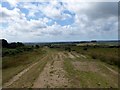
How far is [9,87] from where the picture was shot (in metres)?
13.8

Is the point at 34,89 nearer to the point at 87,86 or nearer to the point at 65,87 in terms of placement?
the point at 65,87

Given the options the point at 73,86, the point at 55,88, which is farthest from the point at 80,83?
the point at 55,88

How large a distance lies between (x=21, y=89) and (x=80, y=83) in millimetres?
3674

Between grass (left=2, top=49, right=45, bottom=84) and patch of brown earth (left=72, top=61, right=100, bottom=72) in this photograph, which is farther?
patch of brown earth (left=72, top=61, right=100, bottom=72)

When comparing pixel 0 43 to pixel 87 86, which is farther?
pixel 0 43

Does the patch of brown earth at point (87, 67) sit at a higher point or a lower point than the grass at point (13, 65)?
higher

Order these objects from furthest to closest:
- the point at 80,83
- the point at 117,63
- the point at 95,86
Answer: the point at 117,63 < the point at 80,83 < the point at 95,86

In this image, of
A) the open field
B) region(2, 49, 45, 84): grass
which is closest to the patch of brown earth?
the open field

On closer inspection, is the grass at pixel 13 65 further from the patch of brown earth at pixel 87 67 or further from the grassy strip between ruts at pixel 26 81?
the patch of brown earth at pixel 87 67

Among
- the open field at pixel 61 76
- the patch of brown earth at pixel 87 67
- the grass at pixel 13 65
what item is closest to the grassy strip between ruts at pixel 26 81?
the open field at pixel 61 76

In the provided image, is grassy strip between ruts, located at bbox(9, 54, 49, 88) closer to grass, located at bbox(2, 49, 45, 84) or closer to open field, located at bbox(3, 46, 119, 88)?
open field, located at bbox(3, 46, 119, 88)

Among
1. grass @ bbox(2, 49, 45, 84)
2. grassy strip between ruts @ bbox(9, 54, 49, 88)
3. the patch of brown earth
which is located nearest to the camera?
grassy strip between ruts @ bbox(9, 54, 49, 88)

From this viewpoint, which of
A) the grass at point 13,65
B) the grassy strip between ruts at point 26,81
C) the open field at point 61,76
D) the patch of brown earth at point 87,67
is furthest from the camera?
the patch of brown earth at point 87,67

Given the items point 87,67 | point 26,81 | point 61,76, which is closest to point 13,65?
point 87,67
